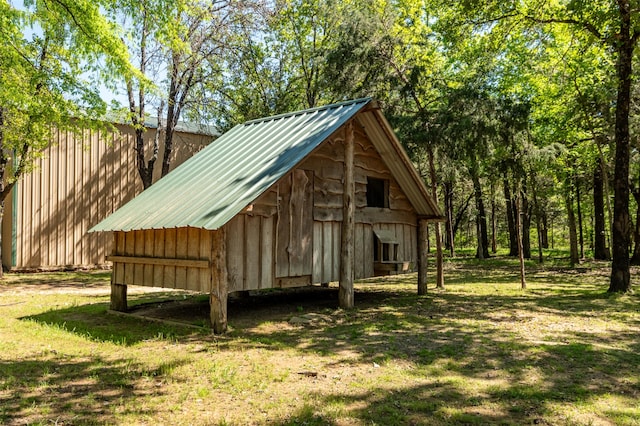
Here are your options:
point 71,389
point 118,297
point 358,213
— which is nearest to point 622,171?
point 358,213

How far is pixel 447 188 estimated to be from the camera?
111ft

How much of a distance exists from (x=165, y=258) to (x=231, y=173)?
221 centimetres

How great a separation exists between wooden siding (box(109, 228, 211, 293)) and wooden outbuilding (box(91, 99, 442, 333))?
23mm

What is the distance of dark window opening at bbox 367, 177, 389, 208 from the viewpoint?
1317cm

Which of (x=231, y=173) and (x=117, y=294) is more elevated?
(x=231, y=173)

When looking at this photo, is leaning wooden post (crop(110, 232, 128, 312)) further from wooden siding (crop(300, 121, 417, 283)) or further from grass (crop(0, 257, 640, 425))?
wooden siding (crop(300, 121, 417, 283))

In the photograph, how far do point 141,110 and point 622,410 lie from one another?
68.8ft

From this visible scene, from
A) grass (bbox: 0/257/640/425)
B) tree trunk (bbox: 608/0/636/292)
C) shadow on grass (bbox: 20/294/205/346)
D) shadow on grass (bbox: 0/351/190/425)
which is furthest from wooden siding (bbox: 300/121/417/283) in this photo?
tree trunk (bbox: 608/0/636/292)

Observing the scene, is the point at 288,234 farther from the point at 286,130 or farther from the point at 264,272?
the point at 286,130

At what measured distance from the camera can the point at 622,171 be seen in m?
13.8

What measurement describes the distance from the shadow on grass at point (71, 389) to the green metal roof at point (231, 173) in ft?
8.35

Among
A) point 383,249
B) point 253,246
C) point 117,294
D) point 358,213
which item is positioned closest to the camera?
point 253,246

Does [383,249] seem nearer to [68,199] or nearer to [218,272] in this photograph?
[218,272]

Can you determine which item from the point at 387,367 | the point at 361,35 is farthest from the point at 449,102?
the point at 387,367
